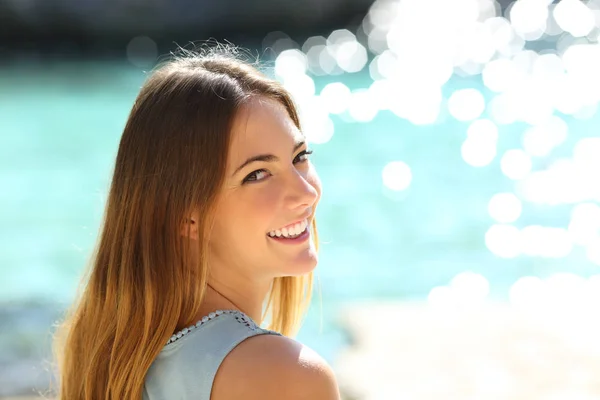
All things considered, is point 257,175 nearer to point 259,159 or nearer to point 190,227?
point 259,159

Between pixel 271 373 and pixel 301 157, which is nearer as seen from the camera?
pixel 271 373

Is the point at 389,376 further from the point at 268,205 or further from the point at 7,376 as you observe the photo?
the point at 268,205

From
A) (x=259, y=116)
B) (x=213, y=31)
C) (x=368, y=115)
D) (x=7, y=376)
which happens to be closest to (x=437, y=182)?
(x=368, y=115)

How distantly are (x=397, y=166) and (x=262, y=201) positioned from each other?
8814 millimetres

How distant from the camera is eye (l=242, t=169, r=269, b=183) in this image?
5.82 ft

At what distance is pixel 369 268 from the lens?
7234mm

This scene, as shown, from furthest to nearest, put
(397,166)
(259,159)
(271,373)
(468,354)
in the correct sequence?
(397,166), (468,354), (259,159), (271,373)

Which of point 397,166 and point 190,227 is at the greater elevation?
point 397,166

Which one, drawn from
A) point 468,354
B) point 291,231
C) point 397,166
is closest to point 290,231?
point 291,231

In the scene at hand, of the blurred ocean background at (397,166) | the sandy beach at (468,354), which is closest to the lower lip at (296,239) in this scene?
the blurred ocean background at (397,166)

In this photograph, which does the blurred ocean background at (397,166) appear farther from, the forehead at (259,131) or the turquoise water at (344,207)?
the forehead at (259,131)

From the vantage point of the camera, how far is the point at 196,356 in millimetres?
1584

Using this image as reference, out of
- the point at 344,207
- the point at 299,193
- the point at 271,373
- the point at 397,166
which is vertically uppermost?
the point at 397,166

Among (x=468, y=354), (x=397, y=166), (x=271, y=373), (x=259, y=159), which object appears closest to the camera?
(x=271, y=373)
